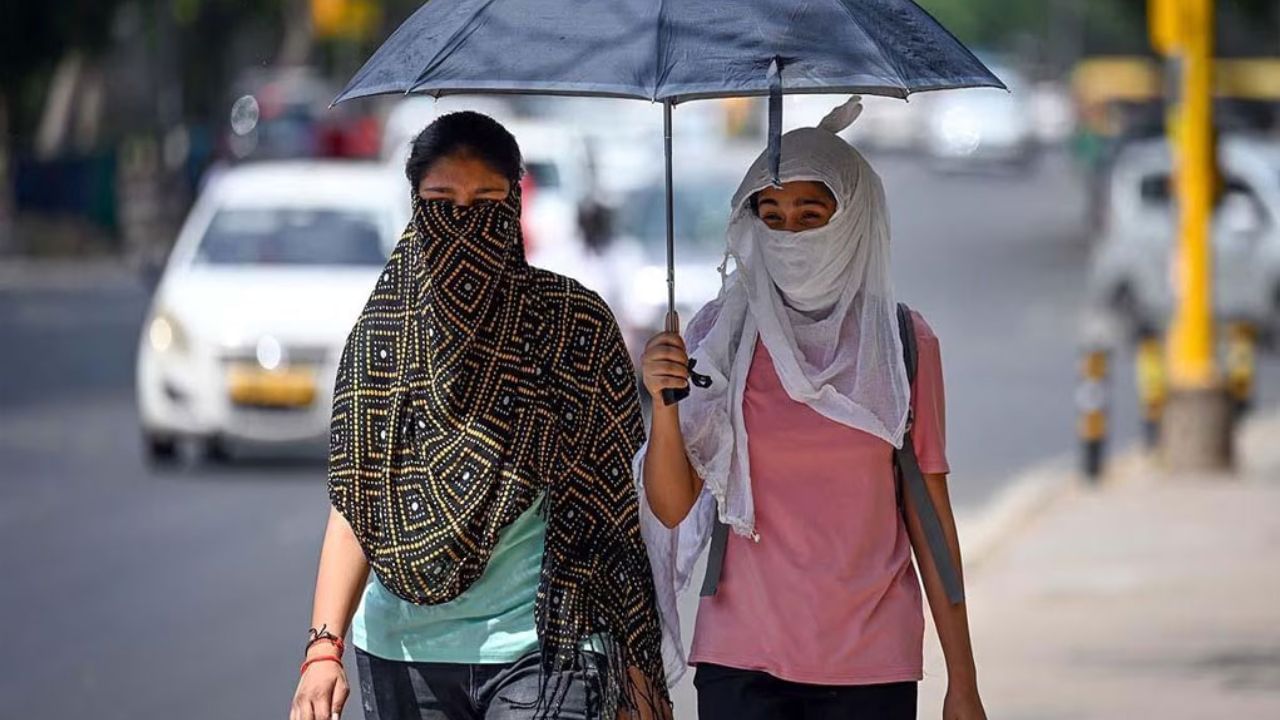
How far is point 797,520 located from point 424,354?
664mm

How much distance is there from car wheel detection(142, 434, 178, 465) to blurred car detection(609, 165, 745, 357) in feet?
11.2

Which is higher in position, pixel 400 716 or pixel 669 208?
pixel 669 208

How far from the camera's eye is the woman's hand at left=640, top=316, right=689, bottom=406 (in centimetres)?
394

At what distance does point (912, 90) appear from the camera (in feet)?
13.4

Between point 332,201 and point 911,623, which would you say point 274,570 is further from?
point 911,623

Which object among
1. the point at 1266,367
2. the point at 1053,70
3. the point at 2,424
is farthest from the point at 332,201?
the point at 1053,70

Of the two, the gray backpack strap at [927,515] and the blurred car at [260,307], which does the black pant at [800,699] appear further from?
the blurred car at [260,307]

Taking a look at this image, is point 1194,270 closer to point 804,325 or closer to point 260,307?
point 260,307

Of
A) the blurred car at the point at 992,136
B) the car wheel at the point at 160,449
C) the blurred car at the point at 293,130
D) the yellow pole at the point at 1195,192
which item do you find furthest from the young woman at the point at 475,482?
the blurred car at the point at 992,136

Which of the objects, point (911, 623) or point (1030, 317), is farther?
point (1030, 317)

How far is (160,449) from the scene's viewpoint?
14.4 m

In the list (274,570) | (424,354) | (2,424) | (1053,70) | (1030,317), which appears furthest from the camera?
(1053,70)

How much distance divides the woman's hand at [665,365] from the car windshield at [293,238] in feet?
36.2

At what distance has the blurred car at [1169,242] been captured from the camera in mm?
21750
